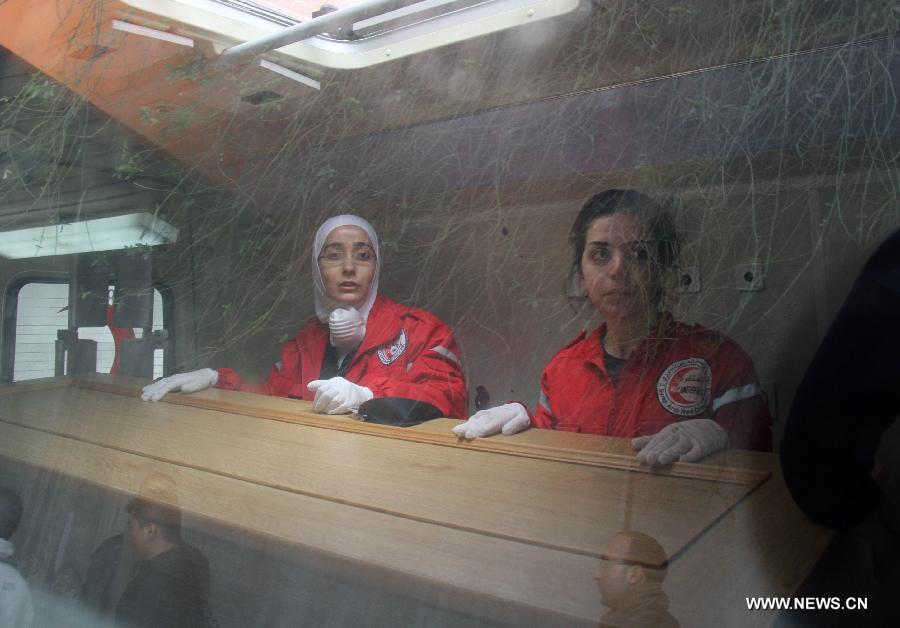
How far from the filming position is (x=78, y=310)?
5.79 ft

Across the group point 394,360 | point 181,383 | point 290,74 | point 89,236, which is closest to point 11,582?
point 181,383

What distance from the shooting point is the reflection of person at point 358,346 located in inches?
47.2

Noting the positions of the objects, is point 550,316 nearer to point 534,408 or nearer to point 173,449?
point 534,408

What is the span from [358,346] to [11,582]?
1194 mm

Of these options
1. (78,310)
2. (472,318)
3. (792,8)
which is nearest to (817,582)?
(472,318)

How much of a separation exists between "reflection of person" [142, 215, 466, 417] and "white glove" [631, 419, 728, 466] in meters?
0.32

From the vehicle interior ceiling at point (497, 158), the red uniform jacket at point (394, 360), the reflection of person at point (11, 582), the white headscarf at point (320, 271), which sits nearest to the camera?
the vehicle interior ceiling at point (497, 158)

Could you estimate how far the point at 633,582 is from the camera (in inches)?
36.6

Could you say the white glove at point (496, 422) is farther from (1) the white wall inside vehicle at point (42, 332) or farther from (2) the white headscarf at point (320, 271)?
(1) the white wall inside vehicle at point (42, 332)

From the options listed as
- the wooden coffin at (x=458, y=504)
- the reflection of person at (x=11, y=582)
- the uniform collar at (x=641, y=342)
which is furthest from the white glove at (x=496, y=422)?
the reflection of person at (x=11, y=582)

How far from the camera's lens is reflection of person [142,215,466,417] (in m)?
1.20

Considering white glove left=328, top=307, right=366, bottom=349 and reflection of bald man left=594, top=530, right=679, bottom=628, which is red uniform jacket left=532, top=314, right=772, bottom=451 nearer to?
reflection of bald man left=594, top=530, right=679, bottom=628

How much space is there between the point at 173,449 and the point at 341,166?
2.24ft

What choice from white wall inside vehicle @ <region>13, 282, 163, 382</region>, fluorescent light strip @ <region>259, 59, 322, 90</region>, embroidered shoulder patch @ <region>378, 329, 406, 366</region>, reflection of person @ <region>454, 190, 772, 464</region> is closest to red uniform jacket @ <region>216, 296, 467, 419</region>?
embroidered shoulder patch @ <region>378, 329, 406, 366</region>
